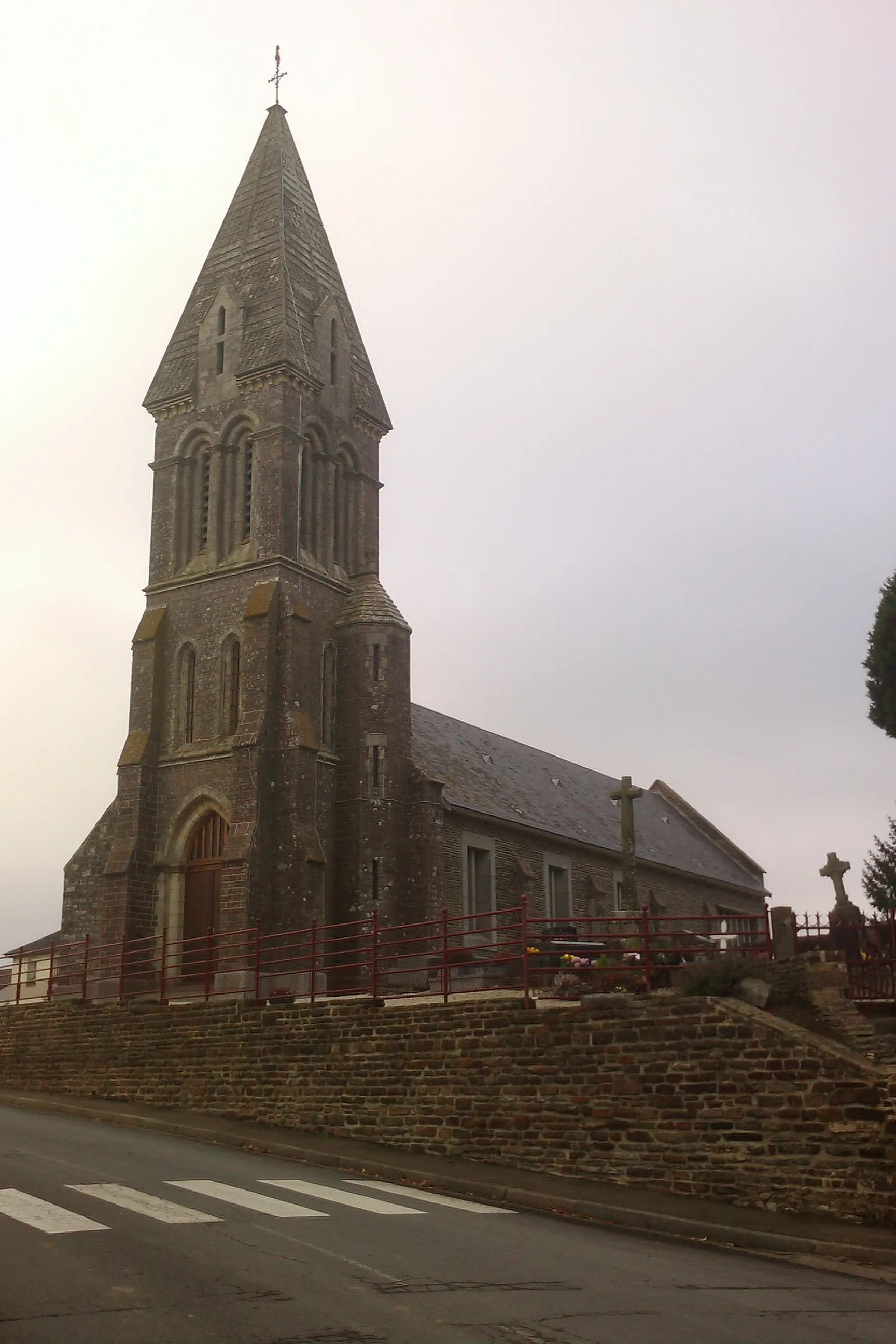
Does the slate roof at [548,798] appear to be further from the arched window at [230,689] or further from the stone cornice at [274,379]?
the stone cornice at [274,379]

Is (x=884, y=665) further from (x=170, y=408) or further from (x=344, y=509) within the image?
(x=170, y=408)

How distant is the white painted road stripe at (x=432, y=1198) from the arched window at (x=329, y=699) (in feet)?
48.8

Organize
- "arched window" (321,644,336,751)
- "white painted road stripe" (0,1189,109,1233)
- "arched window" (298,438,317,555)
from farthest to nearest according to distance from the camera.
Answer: "arched window" (298,438,317,555) < "arched window" (321,644,336,751) < "white painted road stripe" (0,1189,109,1233)

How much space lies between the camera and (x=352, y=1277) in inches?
349

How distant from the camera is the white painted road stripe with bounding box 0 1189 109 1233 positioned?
1011 centimetres

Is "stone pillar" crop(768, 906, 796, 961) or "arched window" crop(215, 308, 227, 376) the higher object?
Answer: "arched window" crop(215, 308, 227, 376)

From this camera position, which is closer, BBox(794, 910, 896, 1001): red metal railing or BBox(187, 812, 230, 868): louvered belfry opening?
BBox(794, 910, 896, 1001): red metal railing

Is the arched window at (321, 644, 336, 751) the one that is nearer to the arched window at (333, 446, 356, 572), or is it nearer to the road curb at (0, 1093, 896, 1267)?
the arched window at (333, 446, 356, 572)

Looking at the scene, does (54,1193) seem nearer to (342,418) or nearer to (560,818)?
(342,418)

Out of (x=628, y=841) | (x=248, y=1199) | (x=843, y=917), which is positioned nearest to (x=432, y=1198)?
(x=248, y=1199)

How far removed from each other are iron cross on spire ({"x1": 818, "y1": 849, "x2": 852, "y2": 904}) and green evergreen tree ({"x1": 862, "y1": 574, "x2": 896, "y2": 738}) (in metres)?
4.54

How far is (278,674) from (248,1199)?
16705mm

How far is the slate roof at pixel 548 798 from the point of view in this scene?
33.7 m

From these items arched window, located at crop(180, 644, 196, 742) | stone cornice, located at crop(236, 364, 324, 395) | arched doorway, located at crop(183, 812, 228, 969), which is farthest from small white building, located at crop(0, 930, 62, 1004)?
stone cornice, located at crop(236, 364, 324, 395)
